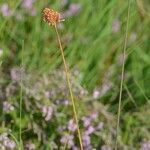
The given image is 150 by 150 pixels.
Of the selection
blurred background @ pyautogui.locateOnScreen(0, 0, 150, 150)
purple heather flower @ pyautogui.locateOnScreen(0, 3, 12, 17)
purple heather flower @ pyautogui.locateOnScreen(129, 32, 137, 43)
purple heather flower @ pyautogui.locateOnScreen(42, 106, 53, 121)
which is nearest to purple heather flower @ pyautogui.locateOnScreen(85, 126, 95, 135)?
blurred background @ pyautogui.locateOnScreen(0, 0, 150, 150)

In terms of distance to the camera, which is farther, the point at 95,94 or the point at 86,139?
the point at 95,94

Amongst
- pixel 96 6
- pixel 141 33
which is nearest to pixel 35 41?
pixel 96 6

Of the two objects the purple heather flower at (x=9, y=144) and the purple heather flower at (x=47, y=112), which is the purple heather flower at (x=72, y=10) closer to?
the purple heather flower at (x=47, y=112)

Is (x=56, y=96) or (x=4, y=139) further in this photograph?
(x=56, y=96)

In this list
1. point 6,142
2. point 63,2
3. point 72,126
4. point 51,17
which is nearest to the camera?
point 51,17

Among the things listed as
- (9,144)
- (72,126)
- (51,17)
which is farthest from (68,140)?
(51,17)

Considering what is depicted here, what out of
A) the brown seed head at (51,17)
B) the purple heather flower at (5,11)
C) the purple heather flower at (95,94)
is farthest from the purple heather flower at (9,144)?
the brown seed head at (51,17)

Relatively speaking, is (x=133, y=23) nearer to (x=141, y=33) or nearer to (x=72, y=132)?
(x=141, y=33)

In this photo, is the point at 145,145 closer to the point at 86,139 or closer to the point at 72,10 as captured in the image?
the point at 86,139
